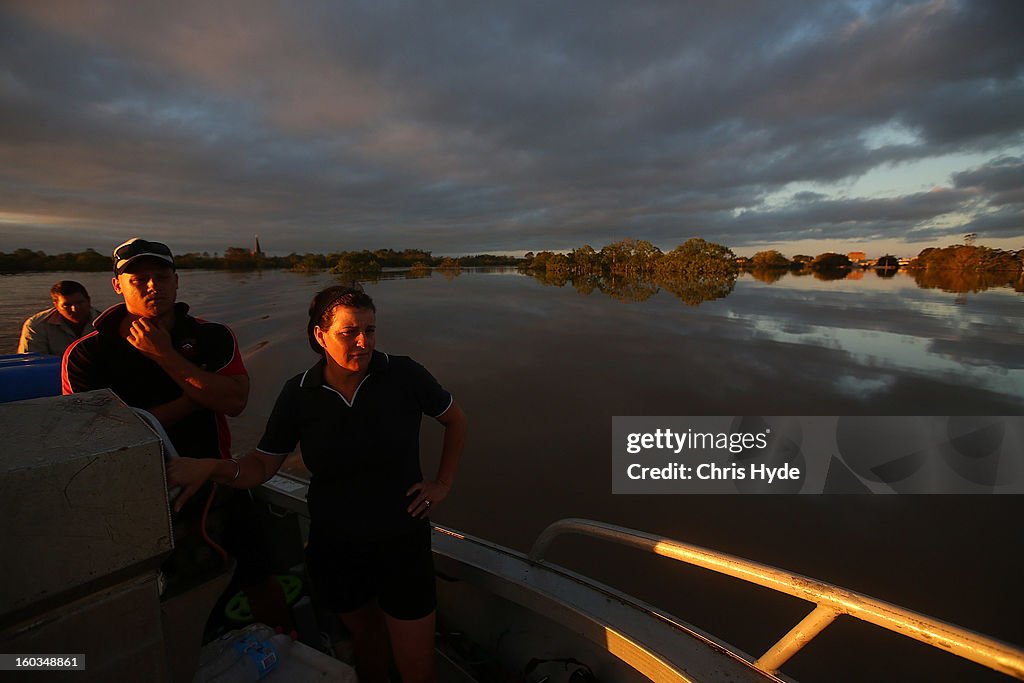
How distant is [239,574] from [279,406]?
3.70ft

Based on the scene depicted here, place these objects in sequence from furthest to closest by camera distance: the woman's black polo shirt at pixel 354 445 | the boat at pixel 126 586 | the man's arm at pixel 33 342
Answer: the man's arm at pixel 33 342 → the woman's black polo shirt at pixel 354 445 → the boat at pixel 126 586

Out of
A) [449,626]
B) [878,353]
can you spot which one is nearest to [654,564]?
[449,626]

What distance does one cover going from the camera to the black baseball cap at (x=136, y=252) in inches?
84.4

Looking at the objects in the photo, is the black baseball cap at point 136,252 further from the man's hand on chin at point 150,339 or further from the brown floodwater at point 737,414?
the brown floodwater at point 737,414

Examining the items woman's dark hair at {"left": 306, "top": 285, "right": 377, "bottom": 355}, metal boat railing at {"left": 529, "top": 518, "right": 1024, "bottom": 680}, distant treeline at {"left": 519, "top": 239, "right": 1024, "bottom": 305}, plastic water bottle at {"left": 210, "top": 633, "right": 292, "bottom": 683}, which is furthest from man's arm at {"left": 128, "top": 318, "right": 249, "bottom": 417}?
distant treeline at {"left": 519, "top": 239, "right": 1024, "bottom": 305}

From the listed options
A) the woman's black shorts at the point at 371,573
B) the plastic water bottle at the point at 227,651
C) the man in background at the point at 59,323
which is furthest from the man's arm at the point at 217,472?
the man in background at the point at 59,323

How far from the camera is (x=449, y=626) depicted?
302cm

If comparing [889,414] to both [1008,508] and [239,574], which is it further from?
[239,574]

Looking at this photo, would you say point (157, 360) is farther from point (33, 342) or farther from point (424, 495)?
point (33, 342)

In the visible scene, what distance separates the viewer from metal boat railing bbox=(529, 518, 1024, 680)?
1.16m

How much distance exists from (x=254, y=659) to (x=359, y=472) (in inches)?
31.0

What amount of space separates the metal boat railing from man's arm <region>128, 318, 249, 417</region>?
201cm

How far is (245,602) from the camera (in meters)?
2.99

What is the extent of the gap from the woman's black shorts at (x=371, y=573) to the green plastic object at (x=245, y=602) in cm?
97
